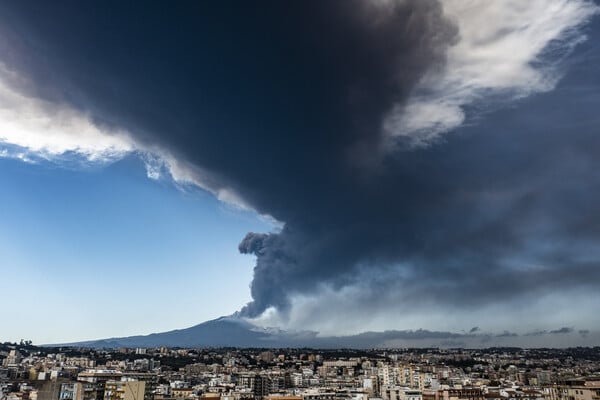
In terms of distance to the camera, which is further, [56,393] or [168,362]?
[168,362]

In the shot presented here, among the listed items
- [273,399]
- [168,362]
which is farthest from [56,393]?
[168,362]

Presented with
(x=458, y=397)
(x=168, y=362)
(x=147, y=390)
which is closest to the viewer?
(x=458, y=397)

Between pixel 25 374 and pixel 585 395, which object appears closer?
pixel 585 395

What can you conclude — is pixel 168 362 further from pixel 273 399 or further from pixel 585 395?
pixel 585 395

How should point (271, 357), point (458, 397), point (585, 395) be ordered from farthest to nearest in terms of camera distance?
point (271, 357) → point (458, 397) → point (585, 395)

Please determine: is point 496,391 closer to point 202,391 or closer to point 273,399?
point 273,399

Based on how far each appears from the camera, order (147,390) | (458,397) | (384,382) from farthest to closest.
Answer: (384,382) → (147,390) → (458,397)

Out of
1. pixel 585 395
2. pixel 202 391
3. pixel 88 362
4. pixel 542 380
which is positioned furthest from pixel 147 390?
pixel 88 362

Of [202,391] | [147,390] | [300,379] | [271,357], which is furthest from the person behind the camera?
[271,357]
